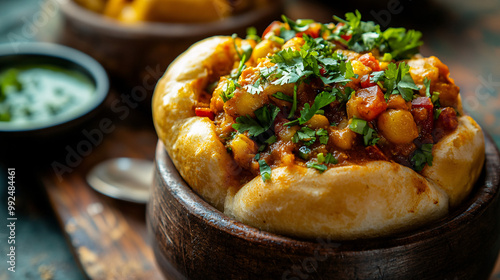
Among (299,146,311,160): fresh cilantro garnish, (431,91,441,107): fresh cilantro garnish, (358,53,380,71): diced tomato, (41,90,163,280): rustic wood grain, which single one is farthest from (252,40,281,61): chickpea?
(41,90,163,280): rustic wood grain

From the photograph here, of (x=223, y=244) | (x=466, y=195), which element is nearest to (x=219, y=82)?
(x=223, y=244)

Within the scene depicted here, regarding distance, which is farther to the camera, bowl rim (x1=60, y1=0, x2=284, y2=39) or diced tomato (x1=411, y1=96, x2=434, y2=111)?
bowl rim (x1=60, y1=0, x2=284, y2=39)

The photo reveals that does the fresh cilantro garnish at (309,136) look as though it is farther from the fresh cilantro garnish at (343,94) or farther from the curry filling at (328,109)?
the fresh cilantro garnish at (343,94)

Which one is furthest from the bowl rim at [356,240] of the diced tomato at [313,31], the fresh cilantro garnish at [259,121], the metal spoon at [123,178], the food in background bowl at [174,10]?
the food in background bowl at [174,10]

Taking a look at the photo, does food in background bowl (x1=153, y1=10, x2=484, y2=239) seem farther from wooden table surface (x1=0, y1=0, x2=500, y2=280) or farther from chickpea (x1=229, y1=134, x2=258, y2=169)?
wooden table surface (x1=0, y1=0, x2=500, y2=280)

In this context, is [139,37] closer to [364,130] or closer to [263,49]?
[263,49]

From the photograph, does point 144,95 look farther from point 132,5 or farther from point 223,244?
point 223,244

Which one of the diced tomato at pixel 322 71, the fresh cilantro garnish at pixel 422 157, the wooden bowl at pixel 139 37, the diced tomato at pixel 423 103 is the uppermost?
the diced tomato at pixel 322 71
